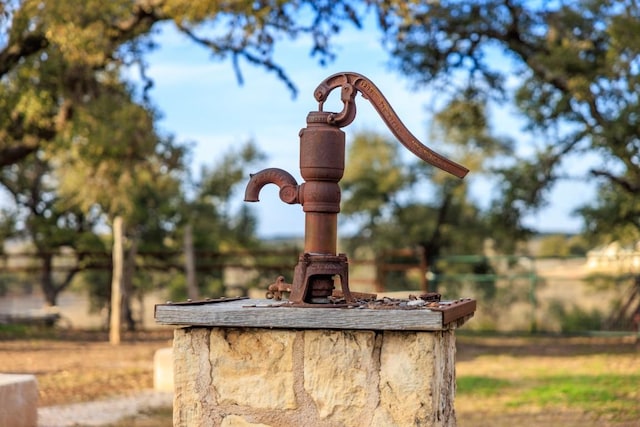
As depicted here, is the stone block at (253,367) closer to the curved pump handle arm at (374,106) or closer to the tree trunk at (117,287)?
the curved pump handle arm at (374,106)

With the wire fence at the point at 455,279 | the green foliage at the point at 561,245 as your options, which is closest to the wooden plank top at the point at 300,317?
the wire fence at the point at 455,279

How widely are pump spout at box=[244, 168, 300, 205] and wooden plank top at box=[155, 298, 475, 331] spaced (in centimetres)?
48

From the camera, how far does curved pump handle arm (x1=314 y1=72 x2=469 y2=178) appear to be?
363 centimetres

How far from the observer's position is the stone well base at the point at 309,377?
325 centimetres

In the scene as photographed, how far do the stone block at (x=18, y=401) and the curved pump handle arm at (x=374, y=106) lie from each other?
4.56 metres

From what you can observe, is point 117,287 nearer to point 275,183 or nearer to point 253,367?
point 275,183

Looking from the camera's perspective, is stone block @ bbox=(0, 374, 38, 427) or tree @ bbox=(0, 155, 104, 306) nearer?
stone block @ bbox=(0, 374, 38, 427)

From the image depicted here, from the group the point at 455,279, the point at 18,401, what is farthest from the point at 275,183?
the point at 455,279

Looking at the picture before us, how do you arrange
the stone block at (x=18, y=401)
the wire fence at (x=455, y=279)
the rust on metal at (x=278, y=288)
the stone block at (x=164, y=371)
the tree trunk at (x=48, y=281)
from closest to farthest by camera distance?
the rust on metal at (x=278, y=288) < the stone block at (x=18, y=401) < the stone block at (x=164, y=371) < the wire fence at (x=455, y=279) < the tree trunk at (x=48, y=281)

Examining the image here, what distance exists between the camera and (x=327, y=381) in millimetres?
3328

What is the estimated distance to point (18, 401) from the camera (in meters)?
7.14

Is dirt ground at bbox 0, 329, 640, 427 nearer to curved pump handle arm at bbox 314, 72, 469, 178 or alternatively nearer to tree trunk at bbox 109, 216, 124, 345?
tree trunk at bbox 109, 216, 124, 345

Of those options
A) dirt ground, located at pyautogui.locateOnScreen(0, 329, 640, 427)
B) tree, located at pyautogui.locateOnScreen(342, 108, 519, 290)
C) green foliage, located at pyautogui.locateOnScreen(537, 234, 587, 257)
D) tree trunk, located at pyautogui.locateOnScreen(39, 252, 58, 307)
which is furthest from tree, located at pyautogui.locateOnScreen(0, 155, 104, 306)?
green foliage, located at pyautogui.locateOnScreen(537, 234, 587, 257)

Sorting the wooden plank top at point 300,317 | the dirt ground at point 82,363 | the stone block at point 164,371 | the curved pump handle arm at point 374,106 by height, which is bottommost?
the dirt ground at point 82,363
